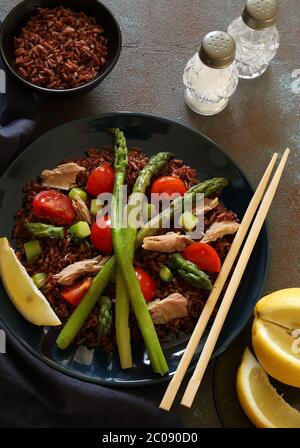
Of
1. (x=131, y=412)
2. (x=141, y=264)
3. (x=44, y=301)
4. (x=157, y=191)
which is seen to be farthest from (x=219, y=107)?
(x=131, y=412)

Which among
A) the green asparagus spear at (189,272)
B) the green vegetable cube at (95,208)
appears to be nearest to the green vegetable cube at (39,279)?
the green vegetable cube at (95,208)

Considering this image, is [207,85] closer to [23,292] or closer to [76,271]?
[76,271]

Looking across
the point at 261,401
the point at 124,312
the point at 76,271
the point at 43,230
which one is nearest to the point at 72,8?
the point at 43,230

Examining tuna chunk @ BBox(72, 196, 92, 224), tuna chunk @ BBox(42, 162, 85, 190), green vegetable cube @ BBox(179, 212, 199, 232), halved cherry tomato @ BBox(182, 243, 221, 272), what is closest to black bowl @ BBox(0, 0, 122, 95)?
Result: tuna chunk @ BBox(42, 162, 85, 190)

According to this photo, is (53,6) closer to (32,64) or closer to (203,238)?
(32,64)

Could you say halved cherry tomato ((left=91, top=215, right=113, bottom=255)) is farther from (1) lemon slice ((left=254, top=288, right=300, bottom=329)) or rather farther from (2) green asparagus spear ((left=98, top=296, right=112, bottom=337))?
(1) lemon slice ((left=254, top=288, right=300, bottom=329))

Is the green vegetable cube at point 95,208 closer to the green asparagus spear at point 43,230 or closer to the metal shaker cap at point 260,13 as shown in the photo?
the green asparagus spear at point 43,230
